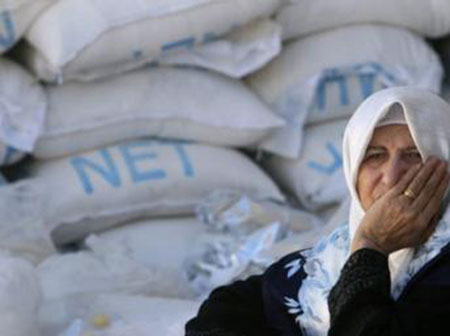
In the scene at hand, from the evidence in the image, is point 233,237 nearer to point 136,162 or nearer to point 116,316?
point 136,162

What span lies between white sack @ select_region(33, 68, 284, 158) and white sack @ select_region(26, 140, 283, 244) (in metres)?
0.03

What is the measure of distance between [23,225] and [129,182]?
0.41 m

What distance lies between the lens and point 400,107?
5.56ft

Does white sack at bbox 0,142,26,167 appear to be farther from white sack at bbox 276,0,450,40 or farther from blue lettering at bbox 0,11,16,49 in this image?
white sack at bbox 276,0,450,40

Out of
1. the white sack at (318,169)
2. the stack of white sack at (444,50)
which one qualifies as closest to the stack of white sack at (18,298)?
the white sack at (318,169)

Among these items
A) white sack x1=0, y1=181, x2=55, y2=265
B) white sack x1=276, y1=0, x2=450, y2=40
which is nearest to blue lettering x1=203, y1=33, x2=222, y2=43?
white sack x1=276, y1=0, x2=450, y2=40

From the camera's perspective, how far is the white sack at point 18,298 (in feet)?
6.92

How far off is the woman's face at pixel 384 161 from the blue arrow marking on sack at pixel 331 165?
53.6 inches

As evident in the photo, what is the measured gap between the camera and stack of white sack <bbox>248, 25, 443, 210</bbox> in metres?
3.11

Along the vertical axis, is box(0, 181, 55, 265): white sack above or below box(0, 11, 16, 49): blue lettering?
below

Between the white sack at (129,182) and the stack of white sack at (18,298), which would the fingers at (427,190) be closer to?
the stack of white sack at (18,298)

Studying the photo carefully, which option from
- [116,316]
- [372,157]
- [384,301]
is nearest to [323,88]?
[116,316]

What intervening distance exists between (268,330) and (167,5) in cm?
115

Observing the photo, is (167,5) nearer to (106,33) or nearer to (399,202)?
(106,33)
